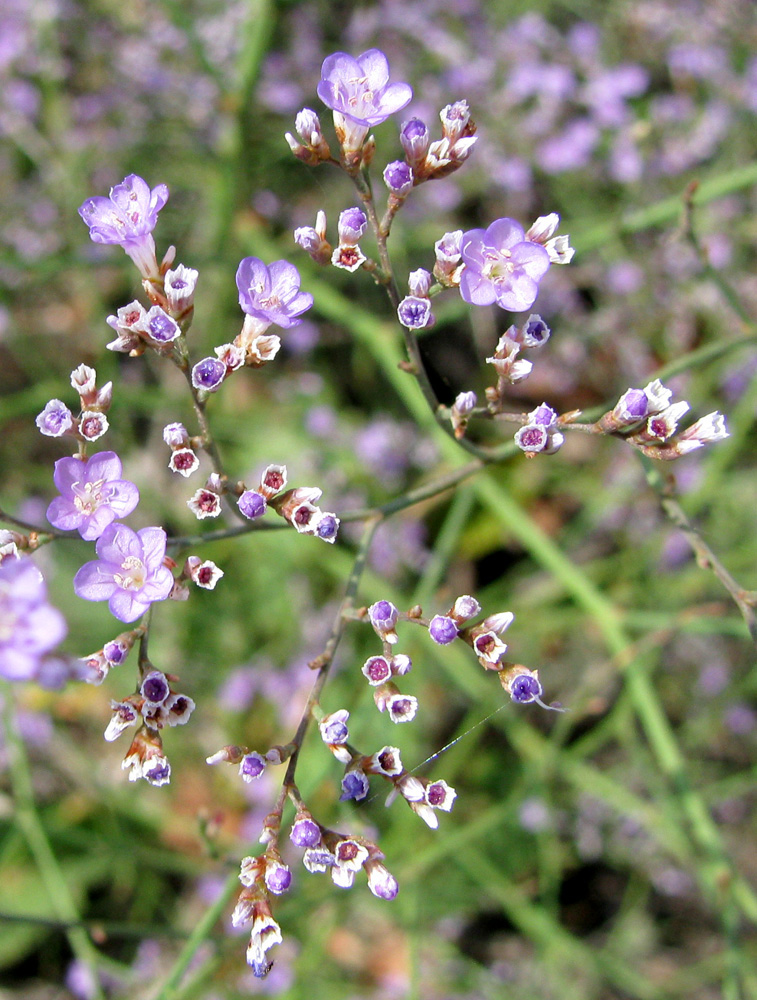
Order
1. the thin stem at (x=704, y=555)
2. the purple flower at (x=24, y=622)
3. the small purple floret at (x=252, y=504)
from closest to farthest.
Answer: the purple flower at (x=24, y=622)
the small purple floret at (x=252, y=504)
the thin stem at (x=704, y=555)

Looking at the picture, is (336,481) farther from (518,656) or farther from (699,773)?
(699,773)

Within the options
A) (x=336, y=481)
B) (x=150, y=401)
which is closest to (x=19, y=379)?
(x=150, y=401)

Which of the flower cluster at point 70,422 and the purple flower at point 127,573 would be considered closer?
the purple flower at point 127,573

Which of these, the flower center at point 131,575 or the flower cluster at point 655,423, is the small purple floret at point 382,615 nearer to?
the flower center at point 131,575

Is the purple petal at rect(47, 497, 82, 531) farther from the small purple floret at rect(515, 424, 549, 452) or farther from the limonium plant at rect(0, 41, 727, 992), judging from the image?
the small purple floret at rect(515, 424, 549, 452)

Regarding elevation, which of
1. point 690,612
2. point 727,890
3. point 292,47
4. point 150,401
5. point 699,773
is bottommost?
point 699,773

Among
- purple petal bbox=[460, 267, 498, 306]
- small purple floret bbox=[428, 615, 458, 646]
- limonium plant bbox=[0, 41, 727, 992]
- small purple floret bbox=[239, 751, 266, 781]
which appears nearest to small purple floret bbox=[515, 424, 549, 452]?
limonium plant bbox=[0, 41, 727, 992]

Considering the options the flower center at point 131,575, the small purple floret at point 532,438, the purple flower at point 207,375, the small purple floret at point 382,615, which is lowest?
the small purple floret at point 382,615

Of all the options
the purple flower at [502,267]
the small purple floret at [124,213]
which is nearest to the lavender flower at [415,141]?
the purple flower at [502,267]
